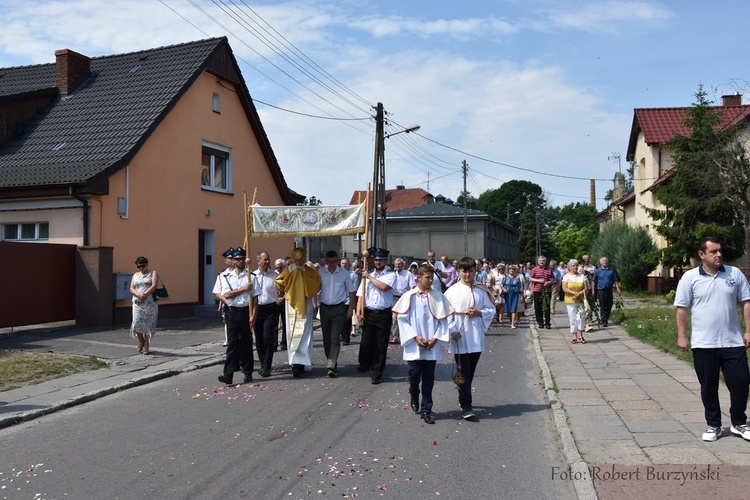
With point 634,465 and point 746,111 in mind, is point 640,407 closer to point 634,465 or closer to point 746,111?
point 634,465

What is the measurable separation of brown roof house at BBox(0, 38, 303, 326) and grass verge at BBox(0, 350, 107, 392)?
3.88 meters

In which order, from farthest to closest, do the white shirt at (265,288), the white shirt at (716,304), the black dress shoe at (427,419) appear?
1. the white shirt at (265,288)
2. the black dress shoe at (427,419)
3. the white shirt at (716,304)

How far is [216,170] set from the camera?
21641 millimetres

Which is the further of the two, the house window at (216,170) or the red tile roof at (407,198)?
the red tile roof at (407,198)

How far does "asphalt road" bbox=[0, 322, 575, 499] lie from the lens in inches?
209

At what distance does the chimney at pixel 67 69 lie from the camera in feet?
67.8

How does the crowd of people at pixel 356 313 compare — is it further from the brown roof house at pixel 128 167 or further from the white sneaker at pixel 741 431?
the brown roof house at pixel 128 167

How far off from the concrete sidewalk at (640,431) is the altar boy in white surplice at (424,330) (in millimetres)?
1410

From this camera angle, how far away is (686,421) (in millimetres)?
7047

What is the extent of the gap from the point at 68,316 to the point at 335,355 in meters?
A: 8.38

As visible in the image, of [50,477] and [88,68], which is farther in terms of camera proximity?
[88,68]

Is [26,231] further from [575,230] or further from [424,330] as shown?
[575,230]

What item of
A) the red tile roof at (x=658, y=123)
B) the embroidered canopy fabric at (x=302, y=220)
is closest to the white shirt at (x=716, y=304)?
the embroidered canopy fabric at (x=302, y=220)

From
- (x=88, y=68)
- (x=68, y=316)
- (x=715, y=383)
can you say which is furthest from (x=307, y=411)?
(x=88, y=68)
